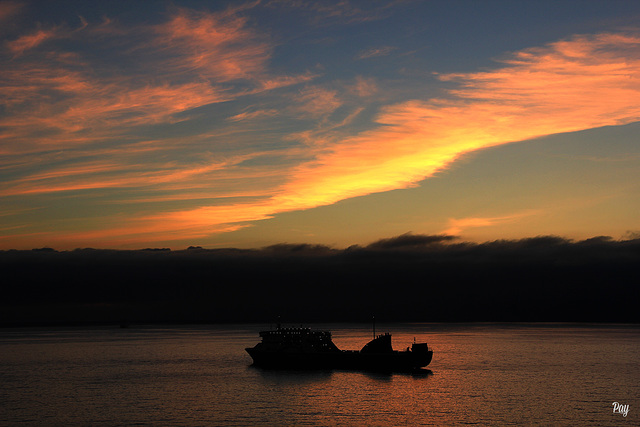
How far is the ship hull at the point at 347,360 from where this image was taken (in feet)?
450

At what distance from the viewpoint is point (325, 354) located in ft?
462

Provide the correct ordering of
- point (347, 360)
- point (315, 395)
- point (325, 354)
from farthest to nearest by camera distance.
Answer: point (325, 354)
point (347, 360)
point (315, 395)

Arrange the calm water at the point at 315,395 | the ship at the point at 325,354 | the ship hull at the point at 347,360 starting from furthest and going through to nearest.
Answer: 1. the ship at the point at 325,354
2. the ship hull at the point at 347,360
3. the calm water at the point at 315,395

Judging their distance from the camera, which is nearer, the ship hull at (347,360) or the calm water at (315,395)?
the calm water at (315,395)

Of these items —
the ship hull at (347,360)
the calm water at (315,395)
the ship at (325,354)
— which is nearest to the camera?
the calm water at (315,395)

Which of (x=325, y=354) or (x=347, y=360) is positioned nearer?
(x=347, y=360)

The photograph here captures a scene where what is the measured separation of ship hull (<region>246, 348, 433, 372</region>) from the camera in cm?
13712

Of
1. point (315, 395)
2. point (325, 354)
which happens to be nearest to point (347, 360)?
point (325, 354)

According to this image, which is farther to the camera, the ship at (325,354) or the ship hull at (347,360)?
the ship at (325,354)

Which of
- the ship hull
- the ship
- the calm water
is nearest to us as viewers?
the calm water

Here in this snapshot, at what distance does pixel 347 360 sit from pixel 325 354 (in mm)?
5151

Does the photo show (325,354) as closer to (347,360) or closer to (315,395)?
(347,360)

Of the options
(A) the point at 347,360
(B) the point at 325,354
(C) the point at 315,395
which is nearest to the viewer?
(C) the point at 315,395

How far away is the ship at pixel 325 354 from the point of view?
137500mm
